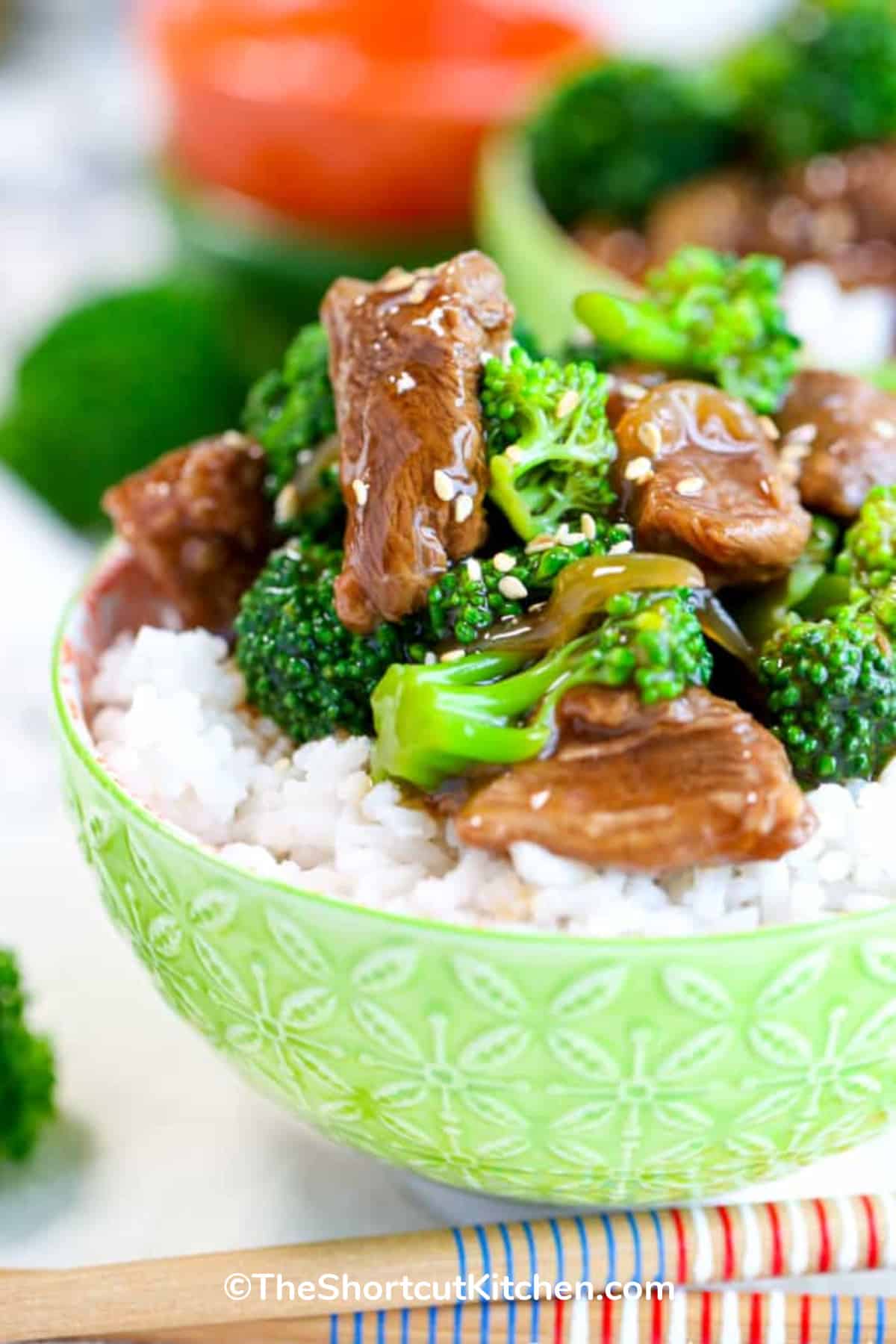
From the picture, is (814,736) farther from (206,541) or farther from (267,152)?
(267,152)

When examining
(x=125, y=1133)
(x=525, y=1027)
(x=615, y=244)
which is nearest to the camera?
(x=525, y=1027)

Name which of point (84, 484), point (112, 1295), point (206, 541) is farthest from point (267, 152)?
point (112, 1295)

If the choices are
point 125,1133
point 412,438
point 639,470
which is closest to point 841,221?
point 639,470

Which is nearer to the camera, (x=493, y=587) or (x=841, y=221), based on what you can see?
(x=493, y=587)

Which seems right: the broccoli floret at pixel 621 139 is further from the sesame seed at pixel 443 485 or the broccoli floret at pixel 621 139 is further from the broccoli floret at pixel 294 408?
the sesame seed at pixel 443 485

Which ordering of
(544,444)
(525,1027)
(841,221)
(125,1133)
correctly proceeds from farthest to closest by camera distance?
(841,221), (125,1133), (544,444), (525,1027)

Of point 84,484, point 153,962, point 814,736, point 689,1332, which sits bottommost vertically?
point 84,484

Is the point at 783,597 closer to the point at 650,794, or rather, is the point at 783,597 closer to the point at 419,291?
the point at 650,794

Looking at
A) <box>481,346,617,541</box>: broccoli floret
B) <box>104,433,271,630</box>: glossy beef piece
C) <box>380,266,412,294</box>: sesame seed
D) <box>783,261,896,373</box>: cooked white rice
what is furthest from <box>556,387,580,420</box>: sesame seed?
<box>783,261,896,373</box>: cooked white rice
